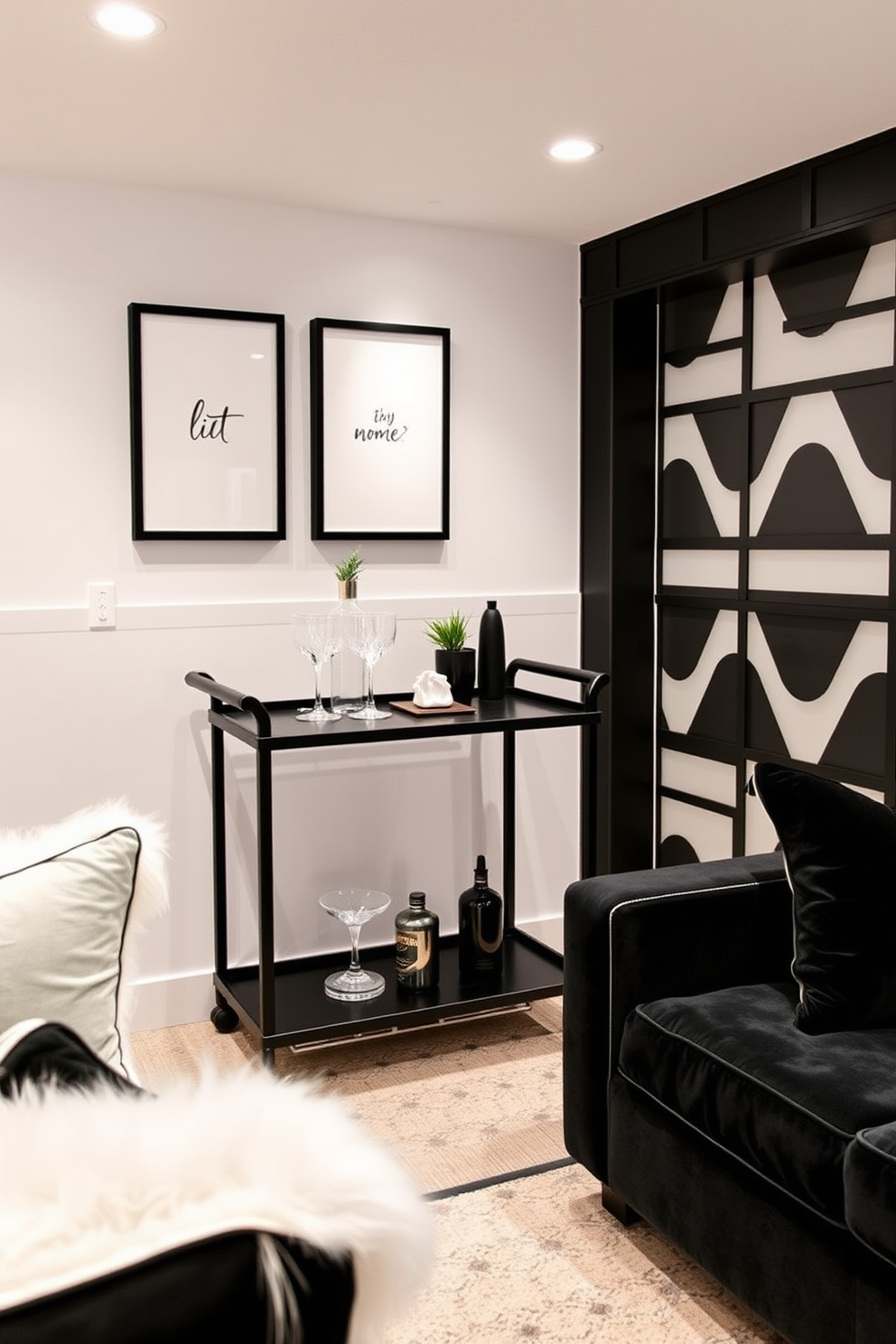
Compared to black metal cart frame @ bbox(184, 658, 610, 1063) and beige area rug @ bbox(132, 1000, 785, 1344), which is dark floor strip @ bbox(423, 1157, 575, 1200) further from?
black metal cart frame @ bbox(184, 658, 610, 1063)

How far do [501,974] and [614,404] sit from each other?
5.61 feet

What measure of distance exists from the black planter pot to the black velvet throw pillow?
1.25 metres

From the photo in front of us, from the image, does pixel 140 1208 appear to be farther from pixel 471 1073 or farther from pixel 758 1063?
pixel 471 1073

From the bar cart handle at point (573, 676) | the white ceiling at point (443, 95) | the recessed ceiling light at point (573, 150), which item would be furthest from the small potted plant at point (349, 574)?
the recessed ceiling light at point (573, 150)

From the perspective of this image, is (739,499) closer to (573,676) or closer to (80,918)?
(573,676)

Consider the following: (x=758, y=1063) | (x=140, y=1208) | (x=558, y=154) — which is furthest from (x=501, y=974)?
(x=140, y=1208)

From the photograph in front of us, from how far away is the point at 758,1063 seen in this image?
6.22 ft

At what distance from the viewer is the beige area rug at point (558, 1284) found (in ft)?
6.42

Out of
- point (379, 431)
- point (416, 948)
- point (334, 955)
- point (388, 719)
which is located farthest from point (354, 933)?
point (379, 431)

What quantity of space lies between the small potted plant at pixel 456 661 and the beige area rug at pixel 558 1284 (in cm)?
130

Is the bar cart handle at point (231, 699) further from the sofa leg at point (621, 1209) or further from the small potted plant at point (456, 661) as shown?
the sofa leg at point (621, 1209)

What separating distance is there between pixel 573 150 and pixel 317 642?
1334 millimetres

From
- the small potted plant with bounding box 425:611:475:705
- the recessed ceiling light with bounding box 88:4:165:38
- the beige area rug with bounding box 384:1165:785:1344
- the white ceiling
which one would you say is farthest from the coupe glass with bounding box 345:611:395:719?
the recessed ceiling light with bounding box 88:4:165:38

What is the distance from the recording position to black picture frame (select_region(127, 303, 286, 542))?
3.10m
